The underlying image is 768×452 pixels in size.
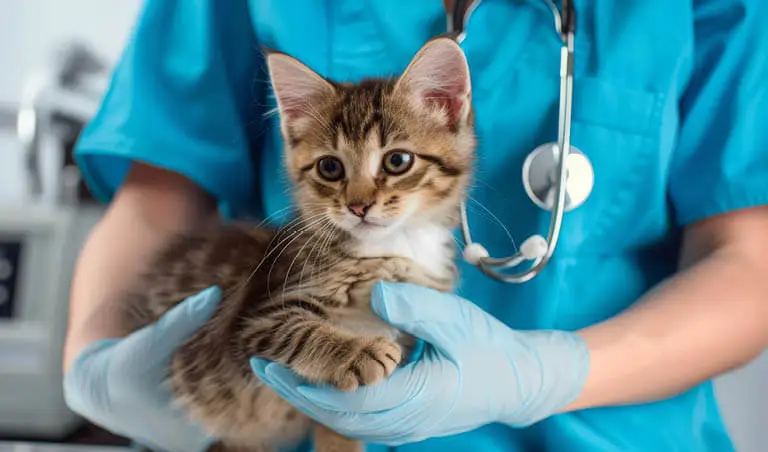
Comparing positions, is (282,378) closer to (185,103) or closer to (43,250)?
(185,103)

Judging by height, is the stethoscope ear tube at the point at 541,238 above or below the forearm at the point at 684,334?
above

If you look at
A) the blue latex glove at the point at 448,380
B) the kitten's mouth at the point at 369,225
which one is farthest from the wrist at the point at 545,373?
the kitten's mouth at the point at 369,225

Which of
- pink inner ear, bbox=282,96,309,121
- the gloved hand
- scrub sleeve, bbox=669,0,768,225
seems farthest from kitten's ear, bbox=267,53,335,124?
scrub sleeve, bbox=669,0,768,225

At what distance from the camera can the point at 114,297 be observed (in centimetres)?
70

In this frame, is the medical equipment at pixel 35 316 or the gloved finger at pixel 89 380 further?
the medical equipment at pixel 35 316

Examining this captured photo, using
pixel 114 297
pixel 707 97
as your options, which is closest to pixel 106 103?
pixel 114 297

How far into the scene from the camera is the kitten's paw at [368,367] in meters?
0.52

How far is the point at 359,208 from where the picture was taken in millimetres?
544

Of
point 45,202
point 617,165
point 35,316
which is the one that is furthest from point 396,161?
point 45,202

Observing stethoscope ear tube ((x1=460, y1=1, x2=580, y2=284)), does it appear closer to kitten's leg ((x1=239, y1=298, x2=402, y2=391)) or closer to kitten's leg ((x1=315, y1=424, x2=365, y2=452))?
kitten's leg ((x1=239, y1=298, x2=402, y2=391))

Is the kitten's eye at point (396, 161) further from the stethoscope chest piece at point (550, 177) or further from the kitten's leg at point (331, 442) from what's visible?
the kitten's leg at point (331, 442)

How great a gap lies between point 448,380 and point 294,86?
0.33 meters

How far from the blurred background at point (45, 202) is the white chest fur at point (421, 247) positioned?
0.49 meters

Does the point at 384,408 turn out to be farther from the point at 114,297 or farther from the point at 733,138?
the point at 733,138
